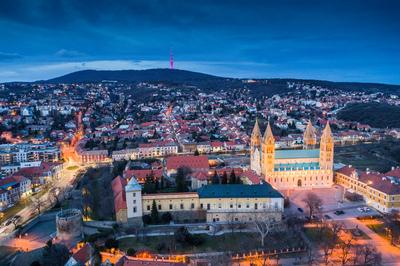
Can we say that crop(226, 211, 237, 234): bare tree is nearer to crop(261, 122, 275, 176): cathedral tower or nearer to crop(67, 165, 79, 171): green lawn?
crop(261, 122, 275, 176): cathedral tower

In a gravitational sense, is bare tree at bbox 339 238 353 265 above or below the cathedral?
below

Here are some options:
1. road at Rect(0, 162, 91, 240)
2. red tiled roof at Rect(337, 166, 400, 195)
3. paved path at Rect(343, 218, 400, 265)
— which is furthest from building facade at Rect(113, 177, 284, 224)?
red tiled roof at Rect(337, 166, 400, 195)

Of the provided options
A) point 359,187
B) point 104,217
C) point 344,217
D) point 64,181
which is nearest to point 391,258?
point 344,217

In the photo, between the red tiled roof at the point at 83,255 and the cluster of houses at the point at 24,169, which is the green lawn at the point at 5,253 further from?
the cluster of houses at the point at 24,169

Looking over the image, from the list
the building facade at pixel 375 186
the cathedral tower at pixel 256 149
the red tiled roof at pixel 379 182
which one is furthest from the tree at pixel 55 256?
the red tiled roof at pixel 379 182

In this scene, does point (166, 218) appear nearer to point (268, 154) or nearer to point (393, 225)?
point (268, 154)

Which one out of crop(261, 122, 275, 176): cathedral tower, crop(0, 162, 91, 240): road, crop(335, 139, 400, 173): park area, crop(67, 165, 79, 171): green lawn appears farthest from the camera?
crop(67, 165, 79, 171): green lawn
